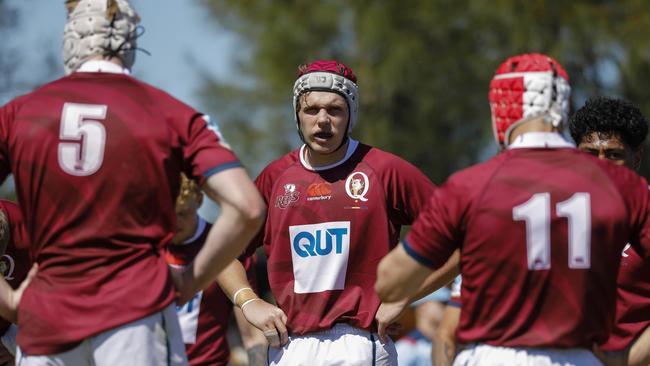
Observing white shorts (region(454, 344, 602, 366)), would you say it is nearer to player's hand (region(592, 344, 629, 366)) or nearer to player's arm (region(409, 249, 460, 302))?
player's hand (region(592, 344, 629, 366))

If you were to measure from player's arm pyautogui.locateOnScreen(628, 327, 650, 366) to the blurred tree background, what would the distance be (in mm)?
16438

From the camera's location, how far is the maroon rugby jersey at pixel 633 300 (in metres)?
6.31

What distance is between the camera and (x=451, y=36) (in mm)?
23719

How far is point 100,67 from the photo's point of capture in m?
5.08

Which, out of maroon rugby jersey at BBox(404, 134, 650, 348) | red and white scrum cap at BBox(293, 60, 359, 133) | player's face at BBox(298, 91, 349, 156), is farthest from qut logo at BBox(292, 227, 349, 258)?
maroon rugby jersey at BBox(404, 134, 650, 348)

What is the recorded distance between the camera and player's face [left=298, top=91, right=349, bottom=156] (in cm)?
696

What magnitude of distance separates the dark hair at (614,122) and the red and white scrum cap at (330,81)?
1.28m

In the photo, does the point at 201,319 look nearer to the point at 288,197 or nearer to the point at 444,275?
the point at 288,197

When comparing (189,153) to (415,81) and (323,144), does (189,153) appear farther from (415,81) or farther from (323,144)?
(415,81)

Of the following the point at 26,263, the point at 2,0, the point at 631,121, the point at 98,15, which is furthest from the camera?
the point at 2,0

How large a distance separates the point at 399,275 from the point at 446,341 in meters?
3.09

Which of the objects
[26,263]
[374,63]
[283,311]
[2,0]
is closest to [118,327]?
[283,311]

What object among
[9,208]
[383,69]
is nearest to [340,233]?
[9,208]

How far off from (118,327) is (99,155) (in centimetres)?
68
